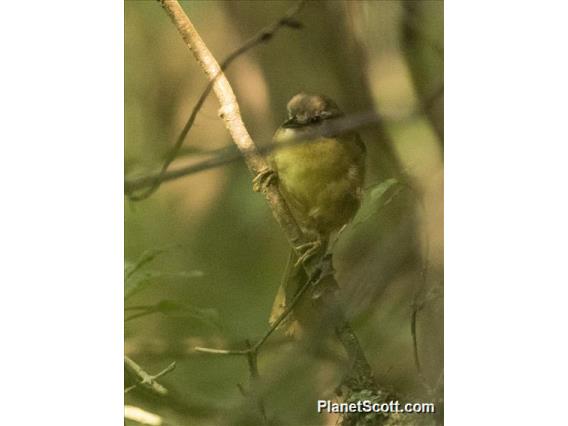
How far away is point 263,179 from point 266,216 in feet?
0.17

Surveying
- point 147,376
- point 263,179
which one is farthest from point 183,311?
point 263,179

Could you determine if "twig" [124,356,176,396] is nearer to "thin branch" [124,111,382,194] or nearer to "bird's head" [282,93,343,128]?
"thin branch" [124,111,382,194]

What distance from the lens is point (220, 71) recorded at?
3.79 ft

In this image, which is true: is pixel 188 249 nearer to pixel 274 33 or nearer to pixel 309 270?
pixel 309 270

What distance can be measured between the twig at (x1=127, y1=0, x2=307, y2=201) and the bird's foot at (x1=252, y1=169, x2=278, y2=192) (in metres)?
0.12

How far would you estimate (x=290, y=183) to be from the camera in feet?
3.76

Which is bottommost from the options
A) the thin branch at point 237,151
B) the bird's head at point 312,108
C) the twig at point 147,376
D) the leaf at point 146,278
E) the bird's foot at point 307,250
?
the twig at point 147,376

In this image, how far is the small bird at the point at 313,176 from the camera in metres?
1.14

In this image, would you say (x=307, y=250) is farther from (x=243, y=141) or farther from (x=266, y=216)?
(x=243, y=141)

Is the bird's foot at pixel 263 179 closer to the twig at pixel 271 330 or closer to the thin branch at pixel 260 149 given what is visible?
the thin branch at pixel 260 149

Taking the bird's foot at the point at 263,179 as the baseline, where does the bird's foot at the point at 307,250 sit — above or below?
below

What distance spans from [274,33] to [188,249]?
0.33m

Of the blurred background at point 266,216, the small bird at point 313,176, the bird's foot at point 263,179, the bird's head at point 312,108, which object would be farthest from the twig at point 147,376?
the bird's head at point 312,108
